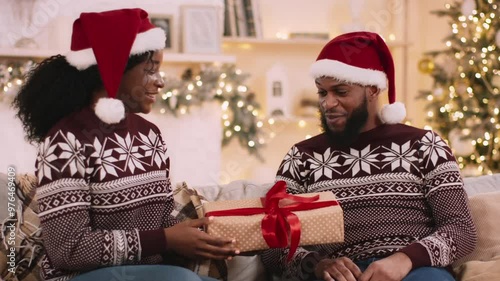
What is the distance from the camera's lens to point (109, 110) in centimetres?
197

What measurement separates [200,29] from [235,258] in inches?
96.3

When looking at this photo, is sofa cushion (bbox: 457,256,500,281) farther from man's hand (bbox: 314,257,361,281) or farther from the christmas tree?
the christmas tree

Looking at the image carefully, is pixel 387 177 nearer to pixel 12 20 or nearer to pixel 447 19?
pixel 12 20

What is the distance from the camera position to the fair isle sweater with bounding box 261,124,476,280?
221cm

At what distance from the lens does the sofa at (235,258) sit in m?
2.18

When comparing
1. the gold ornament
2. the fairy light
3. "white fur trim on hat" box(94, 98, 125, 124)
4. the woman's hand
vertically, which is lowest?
the woman's hand

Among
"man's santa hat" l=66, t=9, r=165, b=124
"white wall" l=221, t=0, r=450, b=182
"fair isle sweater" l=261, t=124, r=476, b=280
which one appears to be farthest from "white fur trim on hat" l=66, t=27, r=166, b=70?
"white wall" l=221, t=0, r=450, b=182

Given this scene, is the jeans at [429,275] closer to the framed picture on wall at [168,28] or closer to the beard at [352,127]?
the beard at [352,127]

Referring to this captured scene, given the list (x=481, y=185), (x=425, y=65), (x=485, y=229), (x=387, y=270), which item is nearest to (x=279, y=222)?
(x=387, y=270)

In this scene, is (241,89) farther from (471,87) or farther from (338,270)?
(338,270)

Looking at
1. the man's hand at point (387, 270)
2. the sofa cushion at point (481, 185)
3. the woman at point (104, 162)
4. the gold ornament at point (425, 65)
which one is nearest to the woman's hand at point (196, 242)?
the woman at point (104, 162)

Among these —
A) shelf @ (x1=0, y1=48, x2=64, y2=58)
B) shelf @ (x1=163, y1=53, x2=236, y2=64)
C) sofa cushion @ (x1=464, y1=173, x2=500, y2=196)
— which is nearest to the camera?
sofa cushion @ (x1=464, y1=173, x2=500, y2=196)

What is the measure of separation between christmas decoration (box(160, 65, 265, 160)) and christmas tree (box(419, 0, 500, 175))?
1287 millimetres

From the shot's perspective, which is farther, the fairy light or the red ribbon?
Result: the fairy light
